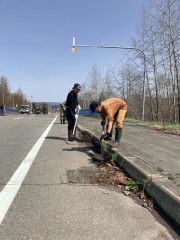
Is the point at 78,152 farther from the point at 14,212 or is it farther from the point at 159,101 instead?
the point at 159,101

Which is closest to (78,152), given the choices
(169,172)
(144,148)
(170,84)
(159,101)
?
(144,148)

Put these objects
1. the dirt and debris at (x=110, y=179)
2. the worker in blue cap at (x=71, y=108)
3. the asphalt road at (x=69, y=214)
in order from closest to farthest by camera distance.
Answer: the asphalt road at (x=69, y=214) → the dirt and debris at (x=110, y=179) → the worker in blue cap at (x=71, y=108)

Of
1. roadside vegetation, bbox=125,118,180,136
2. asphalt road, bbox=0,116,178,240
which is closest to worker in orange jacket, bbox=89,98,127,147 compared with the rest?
asphalt road, bbox=0,116,178,240

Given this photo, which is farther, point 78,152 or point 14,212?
point 78,152

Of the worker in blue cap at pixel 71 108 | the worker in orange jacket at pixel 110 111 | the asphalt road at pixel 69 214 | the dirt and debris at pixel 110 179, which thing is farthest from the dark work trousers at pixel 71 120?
the asphalt road at pixel 69 214

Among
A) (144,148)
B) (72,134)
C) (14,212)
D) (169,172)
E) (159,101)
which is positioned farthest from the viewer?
(159,101)

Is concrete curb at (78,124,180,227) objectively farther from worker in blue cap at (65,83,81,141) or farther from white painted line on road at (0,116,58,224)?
worker in blue cap at (65,83,81,141)

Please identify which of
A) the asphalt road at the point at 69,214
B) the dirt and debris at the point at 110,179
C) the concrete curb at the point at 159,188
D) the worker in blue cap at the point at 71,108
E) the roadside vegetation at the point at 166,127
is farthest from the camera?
the roadside vegetation at the point at 166,127

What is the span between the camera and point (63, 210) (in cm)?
548

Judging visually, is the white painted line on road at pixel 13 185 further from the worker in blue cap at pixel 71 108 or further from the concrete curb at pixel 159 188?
the worker in blue cap at pixel 71 108

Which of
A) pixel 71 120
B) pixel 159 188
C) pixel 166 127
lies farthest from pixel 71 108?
pixel 159 188

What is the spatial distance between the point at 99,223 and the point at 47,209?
2.75ft

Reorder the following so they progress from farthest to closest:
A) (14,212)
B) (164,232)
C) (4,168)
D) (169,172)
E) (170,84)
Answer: (170,84)
(4,168)
(169,172)
(14,212)
(164,232)

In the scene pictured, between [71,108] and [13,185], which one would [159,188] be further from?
[71,108]
